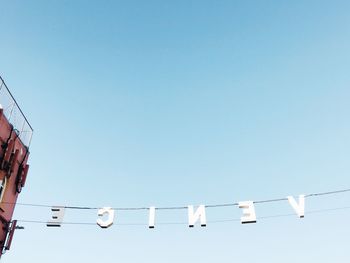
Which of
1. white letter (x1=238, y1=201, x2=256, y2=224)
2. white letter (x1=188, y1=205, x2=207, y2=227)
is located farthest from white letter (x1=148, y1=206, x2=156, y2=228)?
white letter (x1=238, y1=201, x2=256, y2=224)

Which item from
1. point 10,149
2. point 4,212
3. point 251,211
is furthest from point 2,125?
point 251,211

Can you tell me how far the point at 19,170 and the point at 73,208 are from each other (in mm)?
5849

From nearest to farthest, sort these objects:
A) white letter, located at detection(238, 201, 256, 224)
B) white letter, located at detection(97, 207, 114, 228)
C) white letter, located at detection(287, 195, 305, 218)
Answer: white letter, located at detection(287, 195, 305, 218), white letter, located at detection(238, 201, 256, 224), white letter, located at detection(97, 207, 114, 228)

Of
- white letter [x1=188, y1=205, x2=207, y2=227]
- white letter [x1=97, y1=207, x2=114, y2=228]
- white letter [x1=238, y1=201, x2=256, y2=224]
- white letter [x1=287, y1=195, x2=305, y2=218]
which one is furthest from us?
white letter [x1=97, y1=207, x2=114, y2=228]

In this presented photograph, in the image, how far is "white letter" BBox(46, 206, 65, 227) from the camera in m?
15.8

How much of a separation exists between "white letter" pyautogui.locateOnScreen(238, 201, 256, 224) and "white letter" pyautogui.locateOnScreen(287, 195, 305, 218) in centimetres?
151

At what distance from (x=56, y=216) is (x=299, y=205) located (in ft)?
33.3

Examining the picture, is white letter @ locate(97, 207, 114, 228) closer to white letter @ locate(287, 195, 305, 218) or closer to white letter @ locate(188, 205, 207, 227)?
→ white letter @ locate(188, 205, 207, 227)

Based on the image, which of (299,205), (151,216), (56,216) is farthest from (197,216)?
(56,216)

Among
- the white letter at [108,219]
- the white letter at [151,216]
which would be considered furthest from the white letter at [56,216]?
the white letter at [151,216]

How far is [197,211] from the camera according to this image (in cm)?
1504

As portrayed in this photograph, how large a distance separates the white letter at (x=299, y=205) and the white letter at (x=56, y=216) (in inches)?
379

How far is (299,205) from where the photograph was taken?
13.8 m

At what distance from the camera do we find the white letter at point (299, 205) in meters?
13.7
